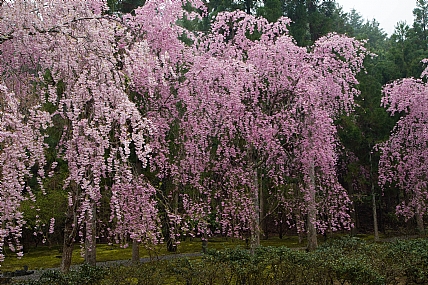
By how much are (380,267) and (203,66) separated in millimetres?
5287

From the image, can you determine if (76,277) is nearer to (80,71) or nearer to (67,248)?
(67,248)

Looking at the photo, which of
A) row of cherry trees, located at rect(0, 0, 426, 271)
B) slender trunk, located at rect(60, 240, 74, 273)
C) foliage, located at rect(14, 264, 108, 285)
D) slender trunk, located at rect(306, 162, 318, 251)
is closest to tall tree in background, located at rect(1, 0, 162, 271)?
row of cherry trees, located at rect(0, 0, 426, 271)

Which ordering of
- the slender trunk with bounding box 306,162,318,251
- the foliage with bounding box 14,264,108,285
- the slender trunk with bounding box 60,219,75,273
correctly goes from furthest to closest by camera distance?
the slender trunk with bounding box 306,162,318,251 → the slender trunk with bounding box 60,219,75,273 → the foliage with bounding box 14,264,108,285

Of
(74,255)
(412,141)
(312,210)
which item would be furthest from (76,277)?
(74,255)

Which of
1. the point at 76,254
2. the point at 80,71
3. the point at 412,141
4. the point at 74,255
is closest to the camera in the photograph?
the point at 80,71

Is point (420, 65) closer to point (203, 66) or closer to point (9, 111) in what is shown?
point (203, 66)

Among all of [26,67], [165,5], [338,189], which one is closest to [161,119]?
[165,5]

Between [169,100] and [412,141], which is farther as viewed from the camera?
[412,141]

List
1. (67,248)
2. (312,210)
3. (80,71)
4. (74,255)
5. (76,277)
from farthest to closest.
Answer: (74,255)
(312,210)
(67,248)
(76,277)
(80,71)

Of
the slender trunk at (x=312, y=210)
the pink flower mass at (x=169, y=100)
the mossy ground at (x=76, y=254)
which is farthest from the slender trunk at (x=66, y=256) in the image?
the mossy ground at (x=76, y=254)

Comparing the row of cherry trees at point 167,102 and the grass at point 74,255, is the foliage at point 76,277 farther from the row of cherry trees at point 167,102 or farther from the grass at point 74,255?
the grass at point 74,255

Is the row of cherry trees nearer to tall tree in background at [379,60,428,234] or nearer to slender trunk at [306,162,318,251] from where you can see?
slender trunk at [306,162,318,251]

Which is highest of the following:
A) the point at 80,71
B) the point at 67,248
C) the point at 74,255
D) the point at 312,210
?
the point at 80,71

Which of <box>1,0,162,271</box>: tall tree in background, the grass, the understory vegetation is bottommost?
the grass
